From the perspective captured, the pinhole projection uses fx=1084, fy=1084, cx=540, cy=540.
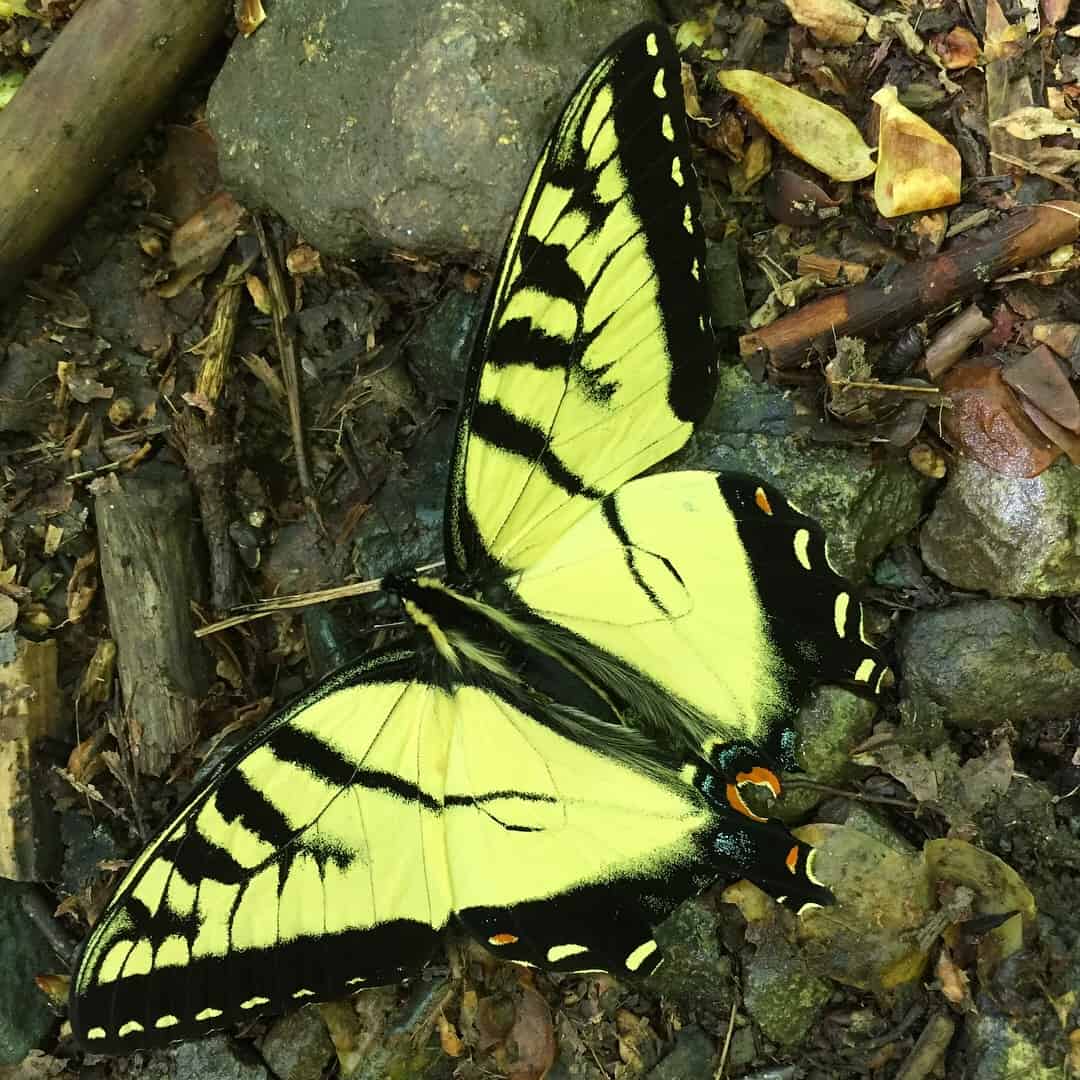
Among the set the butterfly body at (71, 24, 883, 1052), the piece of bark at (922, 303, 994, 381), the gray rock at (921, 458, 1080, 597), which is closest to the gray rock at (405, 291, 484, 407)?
the butterfly body at (71, 24, 883, 1052)

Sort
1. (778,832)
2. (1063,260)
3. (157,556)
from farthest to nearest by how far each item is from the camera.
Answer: (157,556) < (1063,260) < (778,832)

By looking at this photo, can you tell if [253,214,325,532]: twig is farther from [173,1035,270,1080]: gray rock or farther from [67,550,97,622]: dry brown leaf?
[173,1035,270,1080]: gray rock

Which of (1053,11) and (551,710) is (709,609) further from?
(1053,11)

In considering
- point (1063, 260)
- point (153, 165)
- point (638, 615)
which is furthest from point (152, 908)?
point (1063, 260)

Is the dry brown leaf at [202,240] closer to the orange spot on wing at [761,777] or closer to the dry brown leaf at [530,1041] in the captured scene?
the orange spot on wing at [761,777]

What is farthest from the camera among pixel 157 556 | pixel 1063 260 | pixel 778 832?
pixel 157 556

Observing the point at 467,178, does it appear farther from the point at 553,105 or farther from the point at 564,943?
the point at 564,943

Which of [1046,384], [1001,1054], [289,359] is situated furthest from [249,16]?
[1001,1054]

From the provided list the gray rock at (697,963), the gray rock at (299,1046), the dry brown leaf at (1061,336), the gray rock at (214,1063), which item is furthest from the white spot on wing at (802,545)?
the gray rock at (214,1063)
